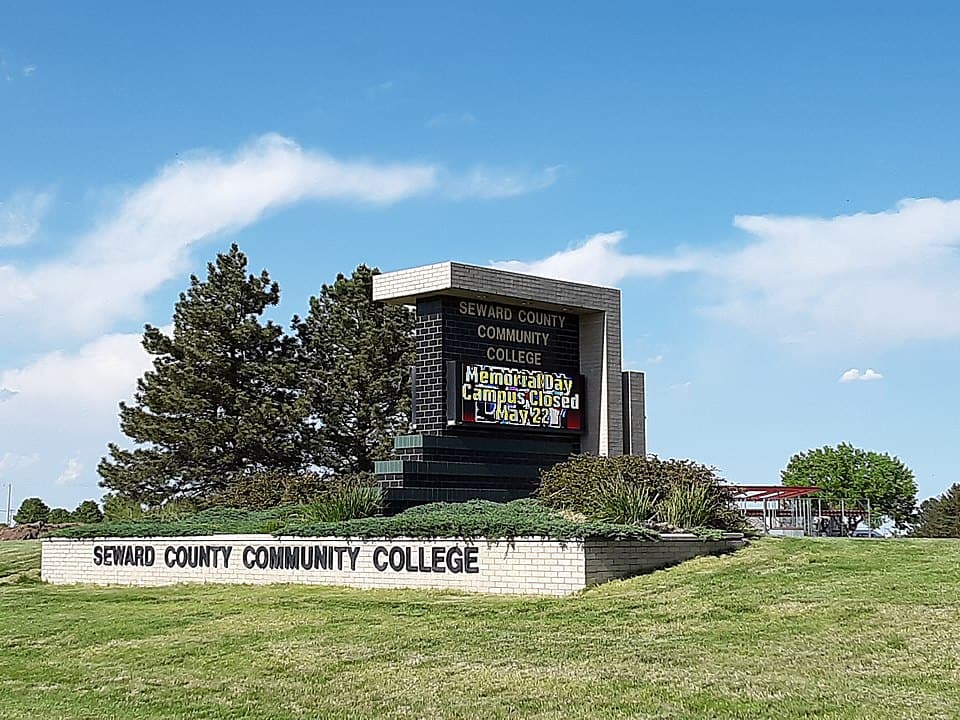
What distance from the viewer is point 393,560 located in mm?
18750

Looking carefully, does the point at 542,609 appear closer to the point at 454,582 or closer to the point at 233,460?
the point at 454,582

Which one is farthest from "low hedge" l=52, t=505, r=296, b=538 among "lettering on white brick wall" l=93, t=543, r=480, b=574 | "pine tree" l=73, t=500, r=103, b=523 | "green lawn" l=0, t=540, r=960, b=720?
"pine tree" l=73, t=500, r=103, b=523

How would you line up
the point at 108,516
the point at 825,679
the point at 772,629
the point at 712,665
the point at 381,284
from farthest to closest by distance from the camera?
the point at 108,516
the point at 381,284
the point at 772,629
the point at 712,665
the point at 825,679

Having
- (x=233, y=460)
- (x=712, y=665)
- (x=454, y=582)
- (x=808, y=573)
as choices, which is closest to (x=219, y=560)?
(x=454, y=582)

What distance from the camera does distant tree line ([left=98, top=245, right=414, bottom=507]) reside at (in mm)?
40125

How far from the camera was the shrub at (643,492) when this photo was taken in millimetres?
19047

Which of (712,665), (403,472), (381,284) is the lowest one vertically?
(712,665)

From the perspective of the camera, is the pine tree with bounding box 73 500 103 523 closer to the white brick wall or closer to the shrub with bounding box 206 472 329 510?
the shrub with bounding box 206 472 329 510

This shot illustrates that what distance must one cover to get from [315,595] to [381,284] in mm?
8272

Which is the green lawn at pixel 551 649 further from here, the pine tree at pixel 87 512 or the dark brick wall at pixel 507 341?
the pine tree at pixel 87 512

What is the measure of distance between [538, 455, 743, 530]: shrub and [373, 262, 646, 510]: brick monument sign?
2553 millimetres

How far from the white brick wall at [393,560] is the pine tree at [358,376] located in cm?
Result: 1648

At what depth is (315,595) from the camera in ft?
59.5

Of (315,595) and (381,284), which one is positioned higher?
(381,284)
